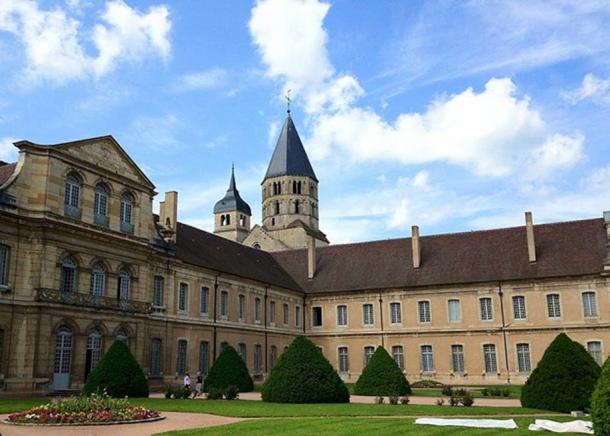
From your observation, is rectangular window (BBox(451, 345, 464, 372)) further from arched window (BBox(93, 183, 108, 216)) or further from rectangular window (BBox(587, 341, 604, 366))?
arched window (BBox(93, 183, 108, 216))

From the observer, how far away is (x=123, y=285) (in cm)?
2697

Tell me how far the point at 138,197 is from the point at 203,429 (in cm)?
1676

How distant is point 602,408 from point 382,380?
604 inches

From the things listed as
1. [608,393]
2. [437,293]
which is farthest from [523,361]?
[608,393]

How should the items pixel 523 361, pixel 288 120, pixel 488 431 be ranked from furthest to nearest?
pixel 288 120, pixel 523 361, pixel 488 431

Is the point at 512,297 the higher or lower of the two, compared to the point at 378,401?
higher

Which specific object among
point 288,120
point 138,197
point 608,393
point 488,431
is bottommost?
point 488,431

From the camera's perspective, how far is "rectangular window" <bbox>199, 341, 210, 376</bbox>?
3172 cm

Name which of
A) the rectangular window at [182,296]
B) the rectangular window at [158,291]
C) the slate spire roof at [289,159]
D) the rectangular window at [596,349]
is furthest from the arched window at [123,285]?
the slate spire roof at [289,159]

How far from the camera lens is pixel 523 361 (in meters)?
35.1

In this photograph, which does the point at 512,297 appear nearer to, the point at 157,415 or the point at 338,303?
the point at 338,303

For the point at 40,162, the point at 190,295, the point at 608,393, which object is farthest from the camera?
the point at 190,295

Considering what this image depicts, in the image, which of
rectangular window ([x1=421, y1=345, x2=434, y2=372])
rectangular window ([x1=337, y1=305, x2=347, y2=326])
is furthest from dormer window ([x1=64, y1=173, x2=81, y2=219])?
rectangular window ([x1=421, y1=345, x2=434, y2=372])

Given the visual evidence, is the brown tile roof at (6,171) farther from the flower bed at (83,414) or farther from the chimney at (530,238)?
the chimney at (530,238)
